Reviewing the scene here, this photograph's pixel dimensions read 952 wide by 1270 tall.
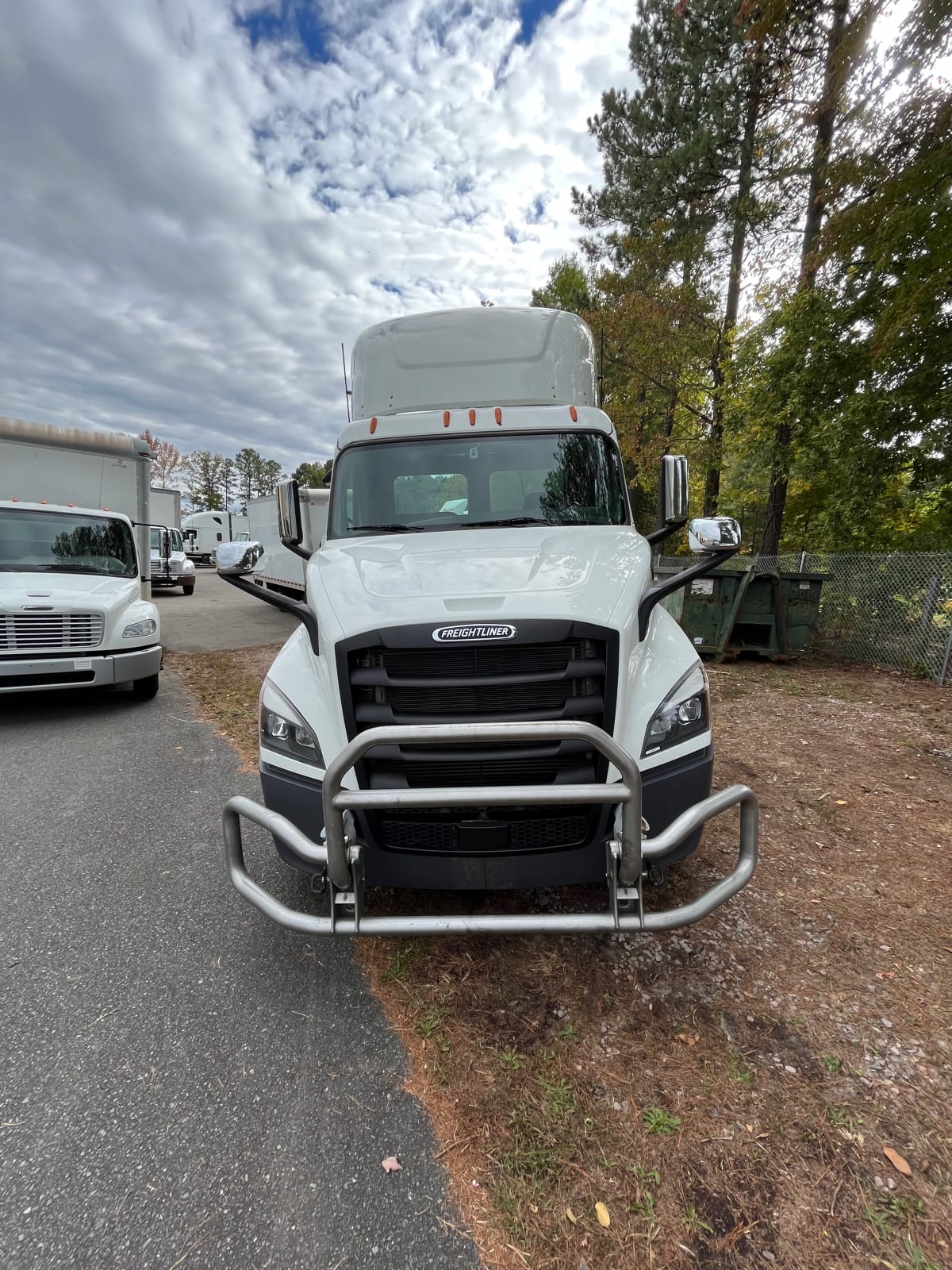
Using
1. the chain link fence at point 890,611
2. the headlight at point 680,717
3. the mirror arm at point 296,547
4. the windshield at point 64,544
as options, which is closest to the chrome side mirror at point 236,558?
the mirror arm at point 296,547

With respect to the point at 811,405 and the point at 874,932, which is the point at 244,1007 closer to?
the point at 874,932

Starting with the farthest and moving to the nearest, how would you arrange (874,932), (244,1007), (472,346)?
(472,346), (874,932), (244,1007)

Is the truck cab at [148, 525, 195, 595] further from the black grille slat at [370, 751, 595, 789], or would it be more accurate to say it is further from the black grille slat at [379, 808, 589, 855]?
the black grille slat at [379, 808, 589, 855]

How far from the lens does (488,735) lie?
5.93 feet

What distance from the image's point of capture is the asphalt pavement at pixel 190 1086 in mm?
1505

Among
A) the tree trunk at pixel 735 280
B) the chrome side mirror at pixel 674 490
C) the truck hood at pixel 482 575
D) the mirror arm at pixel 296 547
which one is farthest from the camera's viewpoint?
the tree trunk at pixel 735 280

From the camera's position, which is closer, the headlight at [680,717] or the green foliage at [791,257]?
the headlight at [680,717]

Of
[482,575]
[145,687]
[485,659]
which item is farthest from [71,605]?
[485,659]

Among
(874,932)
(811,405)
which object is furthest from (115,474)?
(811,405)

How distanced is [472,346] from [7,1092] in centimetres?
495

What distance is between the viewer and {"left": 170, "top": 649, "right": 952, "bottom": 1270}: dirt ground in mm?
1501

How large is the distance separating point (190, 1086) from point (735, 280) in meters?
17.8

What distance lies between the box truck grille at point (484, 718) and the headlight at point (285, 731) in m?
0.20

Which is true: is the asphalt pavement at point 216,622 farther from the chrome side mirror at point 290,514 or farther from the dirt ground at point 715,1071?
the dirt ground at point 715,1071
